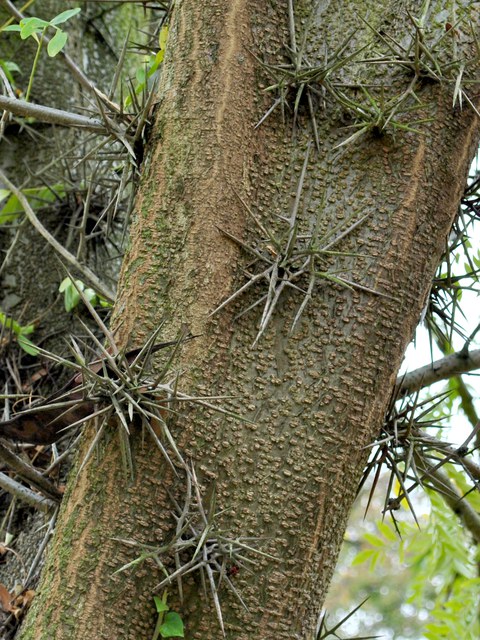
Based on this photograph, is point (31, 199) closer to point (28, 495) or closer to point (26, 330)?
point (26, 330)

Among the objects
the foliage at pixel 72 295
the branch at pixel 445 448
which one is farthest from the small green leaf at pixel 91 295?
the branch at pixel 445 448

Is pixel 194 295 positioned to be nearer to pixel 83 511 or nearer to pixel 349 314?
pixel 349 314

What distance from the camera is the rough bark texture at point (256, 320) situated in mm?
934

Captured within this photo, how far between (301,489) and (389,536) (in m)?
1.31

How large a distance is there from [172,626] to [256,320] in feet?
1.32

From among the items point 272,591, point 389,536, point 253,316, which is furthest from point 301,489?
point 389,536

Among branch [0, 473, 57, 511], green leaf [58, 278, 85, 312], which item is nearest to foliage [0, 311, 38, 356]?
green leaf [58, 278, 85, 312]

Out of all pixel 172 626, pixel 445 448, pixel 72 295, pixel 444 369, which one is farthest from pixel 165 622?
pixel 72 295

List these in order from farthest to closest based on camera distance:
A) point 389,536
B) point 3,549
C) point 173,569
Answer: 1. point 389,536
2. point 3,549
3. point 173,569

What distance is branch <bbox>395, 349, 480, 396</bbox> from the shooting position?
1.29 meters

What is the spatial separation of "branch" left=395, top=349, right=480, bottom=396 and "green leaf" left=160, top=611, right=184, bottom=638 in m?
0.58

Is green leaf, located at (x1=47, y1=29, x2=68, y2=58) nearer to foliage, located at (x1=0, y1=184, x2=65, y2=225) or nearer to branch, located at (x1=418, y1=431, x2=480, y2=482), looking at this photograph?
foliage, located at (x1=0, y1=184, x2=65, y2=225)

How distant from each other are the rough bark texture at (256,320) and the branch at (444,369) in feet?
0.84

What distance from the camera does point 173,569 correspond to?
920mm
